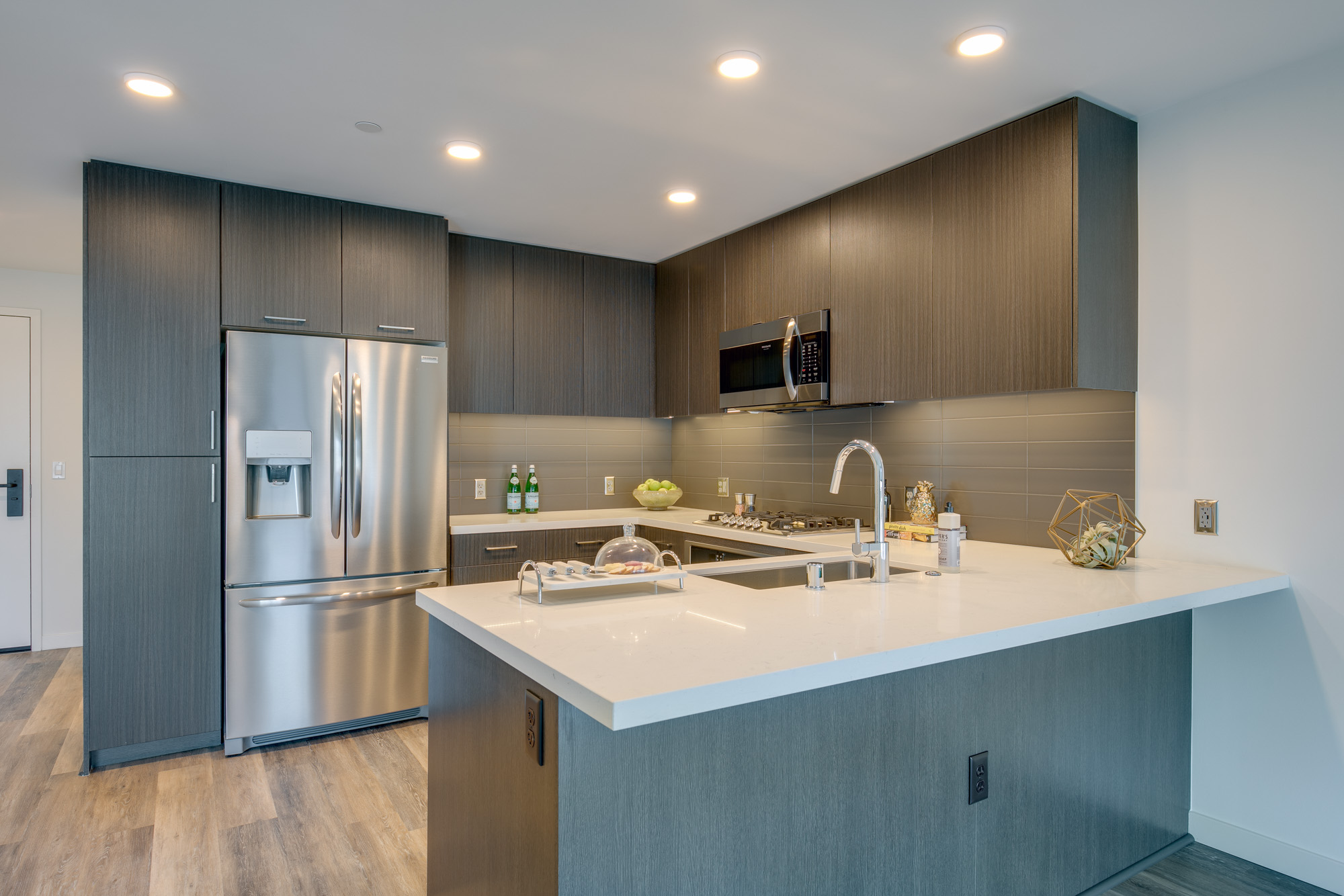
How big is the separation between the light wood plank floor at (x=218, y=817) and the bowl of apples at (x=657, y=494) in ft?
5.56

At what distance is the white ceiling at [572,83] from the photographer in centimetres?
191

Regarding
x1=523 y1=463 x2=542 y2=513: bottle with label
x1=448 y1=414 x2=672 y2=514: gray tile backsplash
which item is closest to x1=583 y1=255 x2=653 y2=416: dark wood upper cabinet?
x1=448 y1=414 x2=672 y2=514: gray tile backsplash

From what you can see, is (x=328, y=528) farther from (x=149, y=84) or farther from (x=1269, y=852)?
(x=1269, y=852)

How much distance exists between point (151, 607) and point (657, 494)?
2.42 metres

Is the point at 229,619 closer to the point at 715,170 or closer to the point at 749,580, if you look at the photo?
the point at 749,580

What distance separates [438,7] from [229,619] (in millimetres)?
2412

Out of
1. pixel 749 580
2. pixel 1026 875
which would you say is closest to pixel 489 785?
pixel 749 580

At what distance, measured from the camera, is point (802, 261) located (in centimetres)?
336

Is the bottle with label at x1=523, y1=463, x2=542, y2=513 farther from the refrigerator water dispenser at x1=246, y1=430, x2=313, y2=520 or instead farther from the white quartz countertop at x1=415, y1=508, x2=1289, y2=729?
the white quartz countertop at x1=415, y1=508, x2=1289, y2=729

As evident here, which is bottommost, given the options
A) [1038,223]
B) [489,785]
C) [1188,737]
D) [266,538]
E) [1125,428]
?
[1188,737]

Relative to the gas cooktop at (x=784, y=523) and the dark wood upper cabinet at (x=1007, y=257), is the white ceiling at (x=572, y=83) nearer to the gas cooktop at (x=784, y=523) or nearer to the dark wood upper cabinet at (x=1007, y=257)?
the dark wood upper cabinet at (x=1007, y=257)

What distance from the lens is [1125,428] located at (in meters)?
2.55

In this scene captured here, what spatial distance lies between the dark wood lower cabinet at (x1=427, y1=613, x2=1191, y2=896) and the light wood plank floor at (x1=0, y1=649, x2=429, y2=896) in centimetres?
56

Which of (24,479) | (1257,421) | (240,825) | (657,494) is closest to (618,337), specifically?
(657,494)
